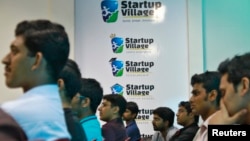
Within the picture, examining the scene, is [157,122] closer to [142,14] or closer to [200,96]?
[142,14]

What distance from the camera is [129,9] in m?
5.36

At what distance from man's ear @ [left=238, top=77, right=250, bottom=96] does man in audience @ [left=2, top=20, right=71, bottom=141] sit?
750 mm

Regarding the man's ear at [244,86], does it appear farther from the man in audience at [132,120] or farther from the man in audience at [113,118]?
the man in audience at [132,120]

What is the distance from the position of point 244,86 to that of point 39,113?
91 centimetres

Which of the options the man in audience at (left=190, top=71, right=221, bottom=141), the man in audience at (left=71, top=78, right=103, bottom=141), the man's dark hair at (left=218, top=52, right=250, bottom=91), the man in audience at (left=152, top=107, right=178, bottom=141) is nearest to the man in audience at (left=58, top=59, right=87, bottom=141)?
the man in audience at (left=71, top=78, right=103, bottom=141)

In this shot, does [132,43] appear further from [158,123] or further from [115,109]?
[115,109]

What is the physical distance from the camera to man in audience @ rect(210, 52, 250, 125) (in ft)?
5.66

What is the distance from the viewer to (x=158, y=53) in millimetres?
5305

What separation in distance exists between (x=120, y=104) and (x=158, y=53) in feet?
5.74

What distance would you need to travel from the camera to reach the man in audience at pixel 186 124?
3355 millimetres

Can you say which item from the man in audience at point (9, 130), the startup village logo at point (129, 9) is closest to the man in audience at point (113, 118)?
A: the startup village logo at point (129, 9)

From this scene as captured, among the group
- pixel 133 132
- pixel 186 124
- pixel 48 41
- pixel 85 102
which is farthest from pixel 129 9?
pixel 48 41

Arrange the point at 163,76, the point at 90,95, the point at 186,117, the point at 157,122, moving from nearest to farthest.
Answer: the point at 90,95 → the point at 186,117 → the point at 157,122 → the point at 163,76

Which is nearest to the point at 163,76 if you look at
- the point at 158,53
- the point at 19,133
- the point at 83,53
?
the point at 158,53
